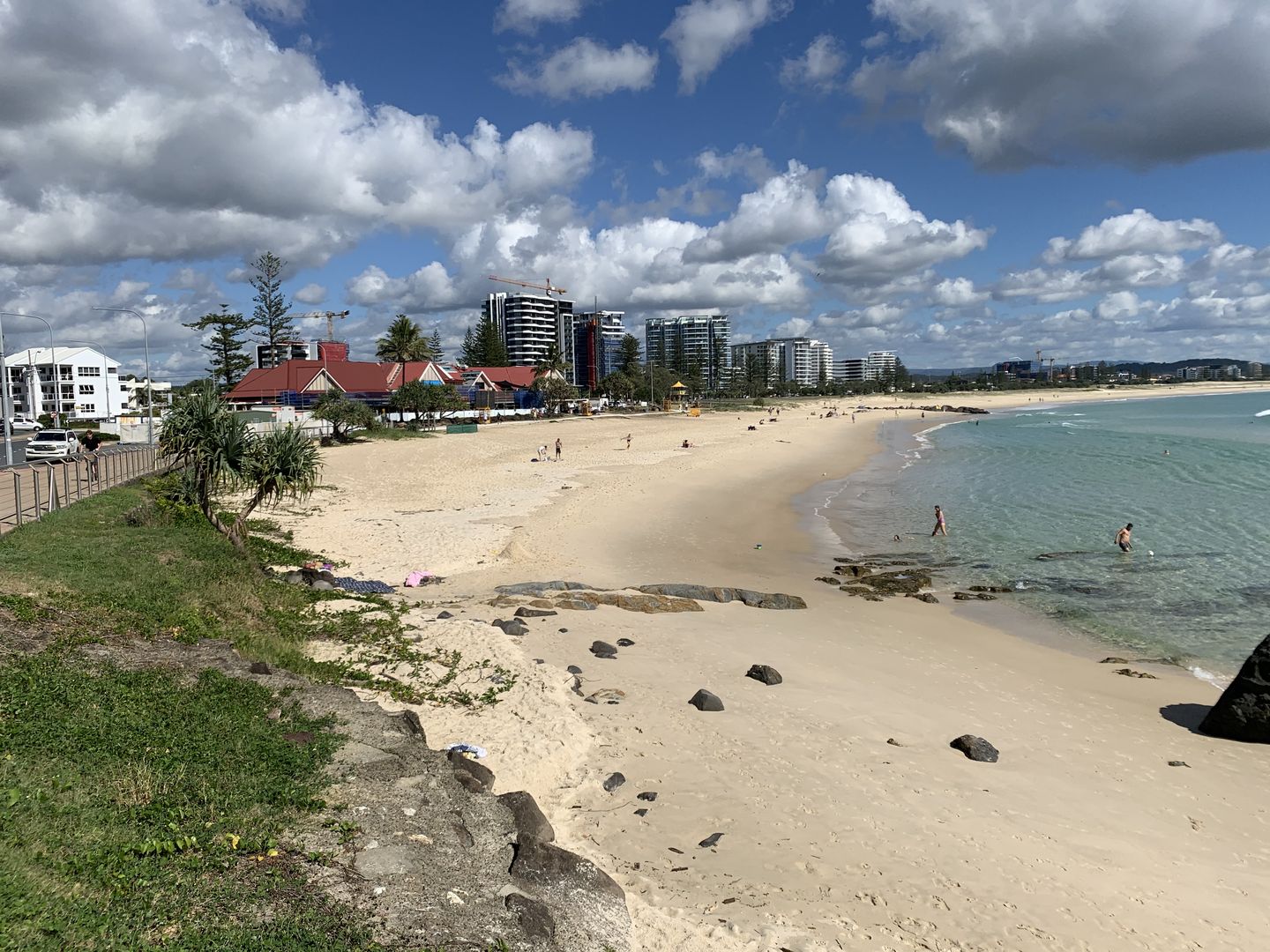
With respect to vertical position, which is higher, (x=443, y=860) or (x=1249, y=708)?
(x=443, y=860)

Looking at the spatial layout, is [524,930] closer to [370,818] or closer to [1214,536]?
[370,818]

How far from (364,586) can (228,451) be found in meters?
4.86

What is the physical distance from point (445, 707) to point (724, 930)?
17.3 ft

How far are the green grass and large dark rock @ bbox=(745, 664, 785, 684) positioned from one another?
6.47 meters

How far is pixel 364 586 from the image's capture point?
683 inches

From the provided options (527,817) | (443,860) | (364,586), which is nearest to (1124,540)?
(364,586)

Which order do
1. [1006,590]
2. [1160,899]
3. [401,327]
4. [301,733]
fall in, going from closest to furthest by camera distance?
1. [1160,899]
2. [301,733]
3. [1006,590]
4. [401,327]

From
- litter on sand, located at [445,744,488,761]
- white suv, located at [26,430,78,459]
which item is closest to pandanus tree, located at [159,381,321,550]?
litter on sand, located at [445,744,488,761]

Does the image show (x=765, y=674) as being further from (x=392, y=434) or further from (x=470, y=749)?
(x=392, y=434)

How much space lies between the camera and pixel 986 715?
11.4m

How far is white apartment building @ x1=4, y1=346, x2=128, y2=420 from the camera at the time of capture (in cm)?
9238

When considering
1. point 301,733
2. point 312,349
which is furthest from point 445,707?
point 312,349

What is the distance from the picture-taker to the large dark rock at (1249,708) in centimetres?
1088

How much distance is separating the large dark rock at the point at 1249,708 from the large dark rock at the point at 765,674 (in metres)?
6.16
